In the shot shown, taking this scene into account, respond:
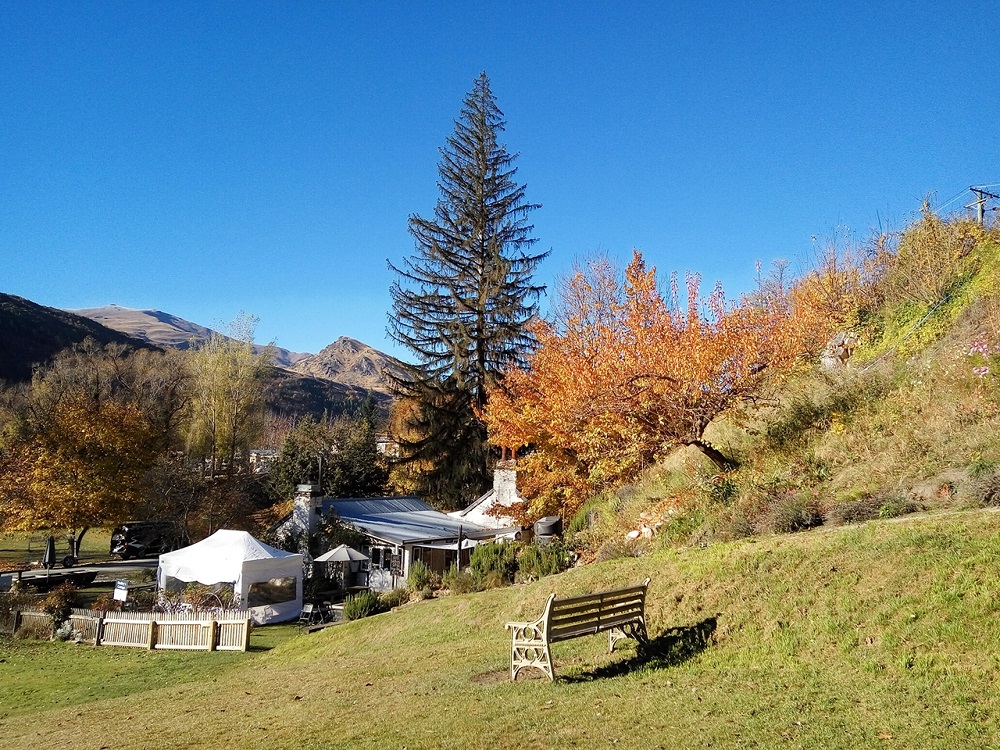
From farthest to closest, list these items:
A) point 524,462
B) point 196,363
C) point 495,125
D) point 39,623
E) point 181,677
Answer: point 196,363, point 495,125, point 524,462, point 39,623, point 181,677

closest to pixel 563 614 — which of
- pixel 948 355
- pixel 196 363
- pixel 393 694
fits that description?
pixel 393 694

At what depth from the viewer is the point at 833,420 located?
13.7 metres

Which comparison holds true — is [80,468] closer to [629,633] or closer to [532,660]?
[532,660]

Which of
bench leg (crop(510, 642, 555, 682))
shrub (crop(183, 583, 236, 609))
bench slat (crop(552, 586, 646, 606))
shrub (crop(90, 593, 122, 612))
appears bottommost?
shrub (crop(90, 593, 122, 612))

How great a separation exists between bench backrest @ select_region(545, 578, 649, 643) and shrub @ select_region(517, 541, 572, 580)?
247 inches

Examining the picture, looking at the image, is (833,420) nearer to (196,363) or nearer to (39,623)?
(39,623)

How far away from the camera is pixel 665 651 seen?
8.40 meters

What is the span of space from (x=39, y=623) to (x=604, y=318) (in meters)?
20.9

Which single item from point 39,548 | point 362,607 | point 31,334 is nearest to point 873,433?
point 362,607

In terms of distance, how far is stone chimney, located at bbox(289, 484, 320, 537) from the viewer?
2644cm

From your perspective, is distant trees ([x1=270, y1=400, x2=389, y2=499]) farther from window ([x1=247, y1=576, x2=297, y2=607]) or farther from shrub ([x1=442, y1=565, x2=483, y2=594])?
shrub ([x1=442, y1=565, x2=483, y2=594])

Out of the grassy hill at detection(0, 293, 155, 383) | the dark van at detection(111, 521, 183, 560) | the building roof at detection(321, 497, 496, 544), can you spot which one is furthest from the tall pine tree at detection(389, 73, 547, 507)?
the grassy hill at detection(0, 293, 155, 383)

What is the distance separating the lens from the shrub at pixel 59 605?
61.8 feet

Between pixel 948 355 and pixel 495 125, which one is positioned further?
pixel 495 125
